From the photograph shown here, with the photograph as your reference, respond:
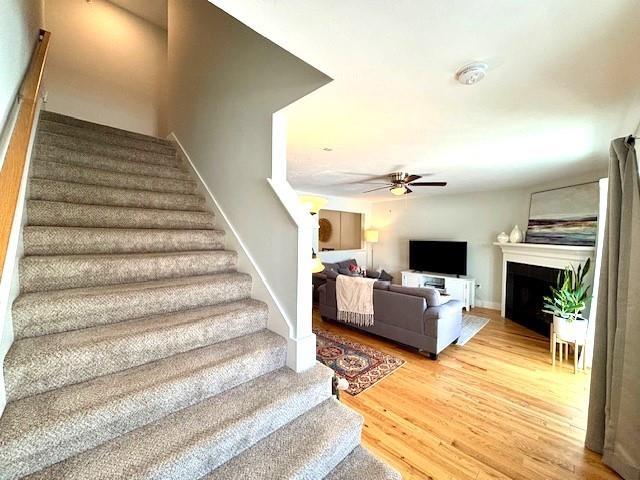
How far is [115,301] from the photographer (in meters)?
1.31

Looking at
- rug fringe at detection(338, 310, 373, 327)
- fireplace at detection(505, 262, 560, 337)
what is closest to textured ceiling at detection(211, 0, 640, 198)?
fireplace at detection(505, 262, 560, 337)

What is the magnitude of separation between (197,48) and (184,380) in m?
2.81

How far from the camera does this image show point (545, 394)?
2.51 metres

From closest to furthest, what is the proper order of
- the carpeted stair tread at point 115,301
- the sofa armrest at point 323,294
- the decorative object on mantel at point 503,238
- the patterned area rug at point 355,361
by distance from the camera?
the carpeted stair tread at point 115,301
the patterned area rug at point 355,361
the sofa armrest at point 323,294
the decorative object on mantel at point 503,238

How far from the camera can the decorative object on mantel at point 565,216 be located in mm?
3613

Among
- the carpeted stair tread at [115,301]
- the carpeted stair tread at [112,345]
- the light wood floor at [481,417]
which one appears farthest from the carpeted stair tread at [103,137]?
the light wood floor at [481,417]

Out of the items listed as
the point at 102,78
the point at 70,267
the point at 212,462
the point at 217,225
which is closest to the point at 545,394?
the point at 212,462

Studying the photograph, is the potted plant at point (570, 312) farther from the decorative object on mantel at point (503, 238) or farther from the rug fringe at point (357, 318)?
the rug fringe at point (357, 318)

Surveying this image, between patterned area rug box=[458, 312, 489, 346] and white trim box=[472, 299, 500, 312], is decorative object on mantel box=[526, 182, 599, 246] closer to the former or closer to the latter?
white trim box=[472, 299, 500, 312]

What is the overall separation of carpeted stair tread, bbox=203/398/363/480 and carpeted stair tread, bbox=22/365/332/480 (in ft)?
0.10

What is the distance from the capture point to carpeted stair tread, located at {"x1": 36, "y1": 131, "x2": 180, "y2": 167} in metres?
2.12

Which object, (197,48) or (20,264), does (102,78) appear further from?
(20,264)

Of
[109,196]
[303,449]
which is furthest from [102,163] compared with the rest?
[303,449]

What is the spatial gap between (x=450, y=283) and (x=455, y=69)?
15.9 ft
